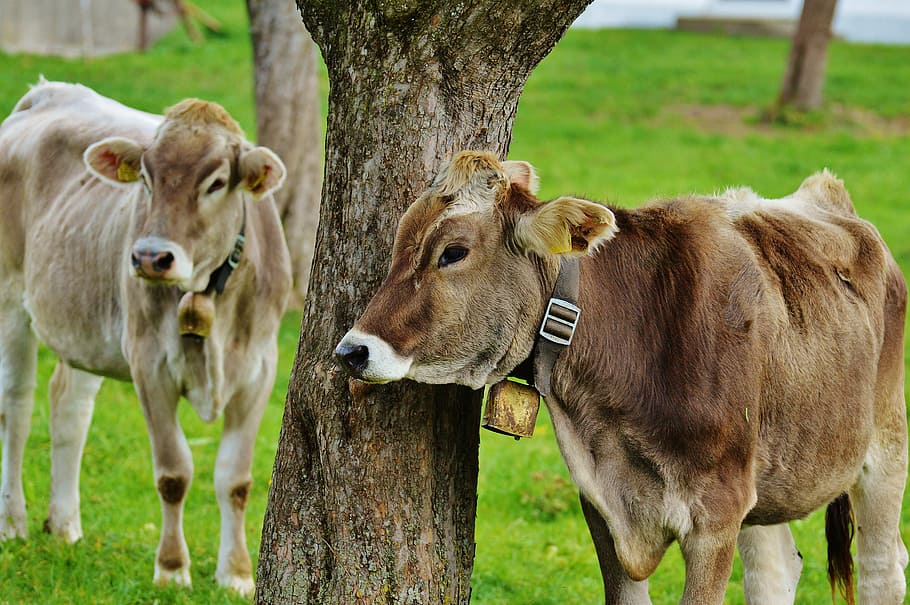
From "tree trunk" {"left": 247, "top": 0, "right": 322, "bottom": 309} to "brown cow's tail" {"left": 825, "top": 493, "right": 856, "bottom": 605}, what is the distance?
5976mm

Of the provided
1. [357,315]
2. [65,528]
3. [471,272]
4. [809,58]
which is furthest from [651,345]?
[809,58]

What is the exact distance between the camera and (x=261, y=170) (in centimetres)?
570

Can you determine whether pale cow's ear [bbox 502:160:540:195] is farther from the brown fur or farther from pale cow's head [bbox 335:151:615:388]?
the brown fur

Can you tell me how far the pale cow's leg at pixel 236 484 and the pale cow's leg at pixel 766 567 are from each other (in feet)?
7.78

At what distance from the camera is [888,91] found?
21562mm

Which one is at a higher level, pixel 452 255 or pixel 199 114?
pixel 452 255

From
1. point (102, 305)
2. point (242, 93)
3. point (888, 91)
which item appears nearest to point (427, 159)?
point (102, 305)

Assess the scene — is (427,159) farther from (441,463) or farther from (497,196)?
(441,463)

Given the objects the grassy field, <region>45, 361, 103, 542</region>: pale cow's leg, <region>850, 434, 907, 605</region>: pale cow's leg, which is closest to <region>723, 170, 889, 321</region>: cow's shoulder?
the grassy field

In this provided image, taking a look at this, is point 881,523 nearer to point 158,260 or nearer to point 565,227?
point 565,227

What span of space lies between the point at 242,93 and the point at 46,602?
46.5 feet

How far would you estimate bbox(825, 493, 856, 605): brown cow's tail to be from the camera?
5.11 m

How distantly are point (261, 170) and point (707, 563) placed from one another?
296cm

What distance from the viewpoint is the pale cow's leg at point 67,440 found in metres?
6.35
